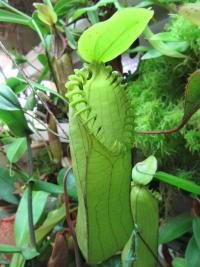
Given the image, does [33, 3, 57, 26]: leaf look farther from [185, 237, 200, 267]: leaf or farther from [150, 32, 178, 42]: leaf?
[185, 237, 200, 267]: leaf

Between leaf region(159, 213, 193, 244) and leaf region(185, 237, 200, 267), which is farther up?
leaf region(185, 237, 200, 267)

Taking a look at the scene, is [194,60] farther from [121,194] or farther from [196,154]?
[121,194]

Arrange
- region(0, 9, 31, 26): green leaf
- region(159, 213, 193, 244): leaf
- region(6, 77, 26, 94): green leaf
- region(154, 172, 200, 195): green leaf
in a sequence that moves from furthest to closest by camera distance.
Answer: region(6, 77, 26, 94): green leaf, region(0, 9, 31, 26): green leaf, region(159, 213, 193, 244): leaf, region(154, 172, 200, 195): green leaf

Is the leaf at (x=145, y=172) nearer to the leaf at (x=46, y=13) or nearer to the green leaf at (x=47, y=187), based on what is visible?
the green leaf at (x=47, y=187)

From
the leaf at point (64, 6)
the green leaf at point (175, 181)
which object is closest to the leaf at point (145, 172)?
the green leaf at point (175, 181)

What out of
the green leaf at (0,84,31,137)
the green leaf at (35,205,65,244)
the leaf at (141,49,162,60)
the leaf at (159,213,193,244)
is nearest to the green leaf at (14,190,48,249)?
the green leaf at (35,205,65,244)

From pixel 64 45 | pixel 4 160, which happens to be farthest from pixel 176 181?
pixel 4 160

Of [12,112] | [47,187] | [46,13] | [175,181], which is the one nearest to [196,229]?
[175,181]
